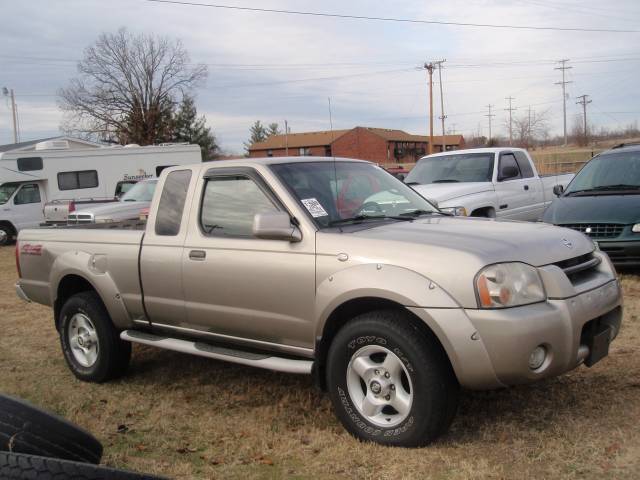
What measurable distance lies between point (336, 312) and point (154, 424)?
5.50 ft

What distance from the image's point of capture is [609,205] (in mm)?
8453

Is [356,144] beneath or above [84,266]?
above

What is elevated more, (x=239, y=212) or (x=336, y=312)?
(x=239, y=212)

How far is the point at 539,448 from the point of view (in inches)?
147

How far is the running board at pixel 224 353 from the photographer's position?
417 cm

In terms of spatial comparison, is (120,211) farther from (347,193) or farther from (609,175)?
(347,193)

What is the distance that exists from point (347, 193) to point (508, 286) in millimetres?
1527

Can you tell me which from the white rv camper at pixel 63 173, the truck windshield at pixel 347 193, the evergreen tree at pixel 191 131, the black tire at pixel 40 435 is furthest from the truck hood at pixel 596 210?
the evergreen tree at pixel 191 131

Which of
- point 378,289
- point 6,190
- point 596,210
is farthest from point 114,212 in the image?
point 378,289

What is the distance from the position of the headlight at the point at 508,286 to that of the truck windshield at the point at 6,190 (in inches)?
773

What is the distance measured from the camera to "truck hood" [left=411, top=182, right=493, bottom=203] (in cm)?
947

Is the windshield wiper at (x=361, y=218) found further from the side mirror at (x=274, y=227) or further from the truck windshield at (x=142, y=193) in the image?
the truck windshield at (x=142, y=193)

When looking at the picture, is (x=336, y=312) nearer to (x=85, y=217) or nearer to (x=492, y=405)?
→ (x=492, y=405)

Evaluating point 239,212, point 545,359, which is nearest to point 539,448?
point 545,359
